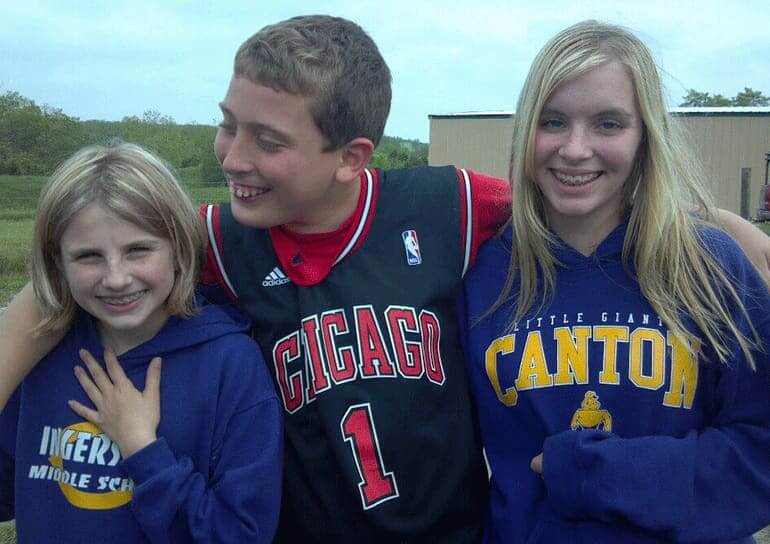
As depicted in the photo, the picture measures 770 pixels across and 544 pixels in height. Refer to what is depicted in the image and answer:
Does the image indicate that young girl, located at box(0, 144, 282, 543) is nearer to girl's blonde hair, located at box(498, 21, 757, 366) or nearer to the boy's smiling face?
the boy's smiling face

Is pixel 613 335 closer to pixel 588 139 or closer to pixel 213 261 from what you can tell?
pixel 588 139

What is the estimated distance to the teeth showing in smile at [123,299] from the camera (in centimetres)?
182

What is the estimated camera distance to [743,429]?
5.78 ft

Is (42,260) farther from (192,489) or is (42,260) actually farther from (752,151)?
(752,151)

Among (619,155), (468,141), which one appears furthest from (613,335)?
(468,141)

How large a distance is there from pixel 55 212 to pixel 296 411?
734 mm

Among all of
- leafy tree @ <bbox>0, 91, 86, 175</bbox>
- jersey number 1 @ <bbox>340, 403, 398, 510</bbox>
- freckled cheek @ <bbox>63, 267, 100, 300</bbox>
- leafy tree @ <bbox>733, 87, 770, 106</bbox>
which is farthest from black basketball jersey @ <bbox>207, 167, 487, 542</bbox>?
leafy tree @ <bbox>733, 87, 770, 106</bbox>

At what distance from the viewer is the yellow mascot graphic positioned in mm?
1828

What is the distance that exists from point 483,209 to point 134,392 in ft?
3.25

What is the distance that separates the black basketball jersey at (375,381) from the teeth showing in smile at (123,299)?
262 millimetres

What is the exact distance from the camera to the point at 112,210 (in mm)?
1797

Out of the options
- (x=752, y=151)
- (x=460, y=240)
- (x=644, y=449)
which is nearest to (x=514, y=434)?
(x=644, y=449)

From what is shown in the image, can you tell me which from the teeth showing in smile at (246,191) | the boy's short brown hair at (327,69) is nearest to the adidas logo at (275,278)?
the teeth showing in smile at (246,191)

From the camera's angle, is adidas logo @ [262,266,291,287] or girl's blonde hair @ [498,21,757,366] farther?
adidas logo @ [262,266,291,287]
